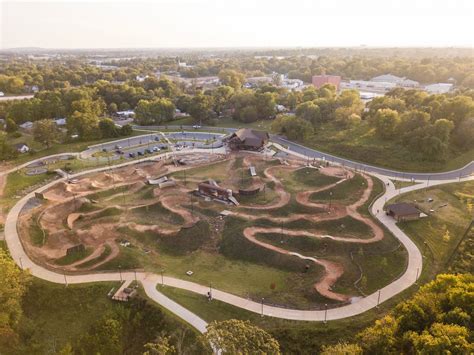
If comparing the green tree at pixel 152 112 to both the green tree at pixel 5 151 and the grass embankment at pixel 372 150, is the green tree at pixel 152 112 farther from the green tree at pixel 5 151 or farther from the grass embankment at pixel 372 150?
the grass embankment at pixel 372 150

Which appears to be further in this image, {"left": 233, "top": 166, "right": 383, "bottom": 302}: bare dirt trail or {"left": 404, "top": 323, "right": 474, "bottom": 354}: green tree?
{"left": 233, "top": 166, "right": 383, "bottom": 302}: bare dirt trail

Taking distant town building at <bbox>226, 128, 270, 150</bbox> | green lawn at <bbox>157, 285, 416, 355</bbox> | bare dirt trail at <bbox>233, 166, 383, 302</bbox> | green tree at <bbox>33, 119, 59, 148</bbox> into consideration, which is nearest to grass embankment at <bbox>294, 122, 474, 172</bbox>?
distant town building at <bbox>226, 128, 270, 150</bbox>

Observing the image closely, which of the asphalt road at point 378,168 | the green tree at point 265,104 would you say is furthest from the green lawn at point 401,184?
the green tree at point 265,104

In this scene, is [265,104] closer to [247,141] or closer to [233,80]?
[247,141]

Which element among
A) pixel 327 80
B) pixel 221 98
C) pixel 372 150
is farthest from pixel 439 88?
pixel 221 98

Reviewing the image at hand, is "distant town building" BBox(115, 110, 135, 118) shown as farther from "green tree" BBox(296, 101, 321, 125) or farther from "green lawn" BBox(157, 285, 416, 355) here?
"green lawn" BBox(157, 285, 416, 355)

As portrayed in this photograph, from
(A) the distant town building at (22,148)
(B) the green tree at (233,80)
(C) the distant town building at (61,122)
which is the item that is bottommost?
(A) the distant town building at (22,148)
